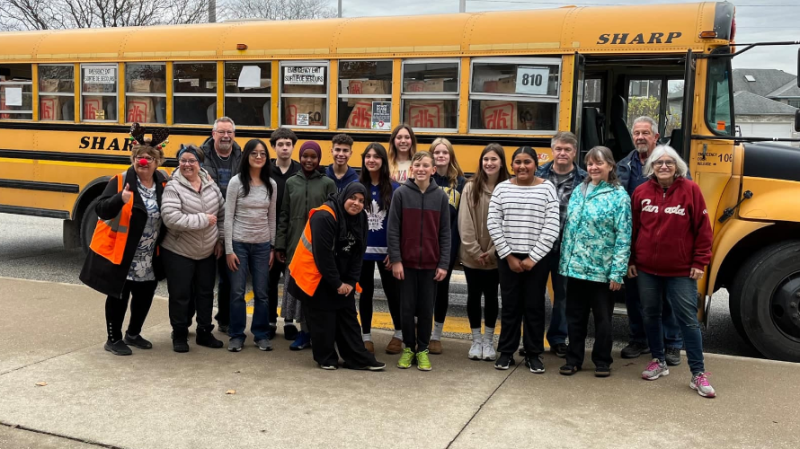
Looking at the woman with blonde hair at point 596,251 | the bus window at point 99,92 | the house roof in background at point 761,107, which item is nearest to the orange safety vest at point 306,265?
the woman with blonde hair at point 596,251

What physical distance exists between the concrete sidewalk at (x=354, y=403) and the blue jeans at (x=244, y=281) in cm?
18

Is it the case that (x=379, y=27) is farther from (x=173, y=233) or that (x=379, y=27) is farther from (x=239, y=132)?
(x=173, y=233)

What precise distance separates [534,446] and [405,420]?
70 cm

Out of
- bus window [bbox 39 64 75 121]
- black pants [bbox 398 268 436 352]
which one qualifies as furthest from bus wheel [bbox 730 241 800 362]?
bus window [bbox 39 64 75 121]

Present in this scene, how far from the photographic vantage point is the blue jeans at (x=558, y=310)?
5.26m

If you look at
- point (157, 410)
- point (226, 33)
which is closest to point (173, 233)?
point (157, 410)

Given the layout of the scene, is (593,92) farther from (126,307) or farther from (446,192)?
(126,307)

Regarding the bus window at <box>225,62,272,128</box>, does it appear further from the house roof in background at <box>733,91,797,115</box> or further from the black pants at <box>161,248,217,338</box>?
the house roof in background at <box>733,91,797,115</box>

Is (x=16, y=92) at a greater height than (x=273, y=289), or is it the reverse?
(x=16, y=92)

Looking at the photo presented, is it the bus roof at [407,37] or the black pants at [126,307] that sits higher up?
the bus roof at [407,37]

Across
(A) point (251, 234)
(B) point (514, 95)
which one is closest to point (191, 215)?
(A) point (251, 234)

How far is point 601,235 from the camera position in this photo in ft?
15.4

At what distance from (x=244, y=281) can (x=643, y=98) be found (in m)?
4.11

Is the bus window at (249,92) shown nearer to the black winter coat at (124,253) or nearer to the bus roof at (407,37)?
the bus roof at (407,37)
